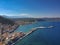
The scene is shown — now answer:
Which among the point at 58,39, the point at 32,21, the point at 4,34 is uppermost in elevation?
the point at 32,21

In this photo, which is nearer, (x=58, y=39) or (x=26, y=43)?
(x=58, y=39)

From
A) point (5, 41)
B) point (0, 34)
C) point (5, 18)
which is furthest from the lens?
point (5, 41)

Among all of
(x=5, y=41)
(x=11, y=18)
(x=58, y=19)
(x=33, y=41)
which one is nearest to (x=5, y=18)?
(x=11, y=18)

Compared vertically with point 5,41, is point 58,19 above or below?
above

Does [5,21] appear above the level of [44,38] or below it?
above

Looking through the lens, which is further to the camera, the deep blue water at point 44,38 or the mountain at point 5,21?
the deep blue water at point 44,38

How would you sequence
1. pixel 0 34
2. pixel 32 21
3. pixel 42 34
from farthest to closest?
pixel 42 34 → pixel 0 34 → pixel 32 21

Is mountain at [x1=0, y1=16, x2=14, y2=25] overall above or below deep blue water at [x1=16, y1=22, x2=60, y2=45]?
above

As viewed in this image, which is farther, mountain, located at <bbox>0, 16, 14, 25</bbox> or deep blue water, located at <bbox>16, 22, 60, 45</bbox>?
deep blue water, located at <bbox>16, 22, 60, 45</bbox>

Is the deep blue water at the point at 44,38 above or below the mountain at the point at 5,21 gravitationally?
below

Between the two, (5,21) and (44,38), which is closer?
(5,21)

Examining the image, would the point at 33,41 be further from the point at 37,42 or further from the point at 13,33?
the point at 13,33
